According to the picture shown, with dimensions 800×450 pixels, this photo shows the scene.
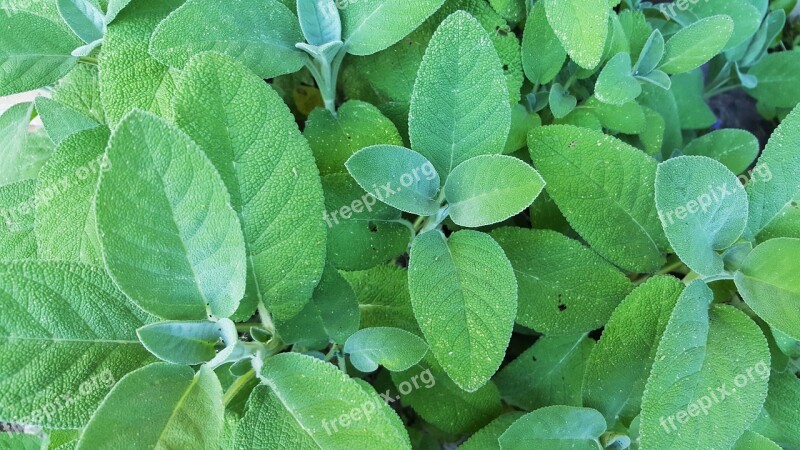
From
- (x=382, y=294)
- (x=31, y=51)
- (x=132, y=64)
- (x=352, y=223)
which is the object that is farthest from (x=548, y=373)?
(x=31, y=51)

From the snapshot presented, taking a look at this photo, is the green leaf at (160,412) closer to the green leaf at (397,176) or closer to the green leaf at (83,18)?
the green leaf at (397,176)

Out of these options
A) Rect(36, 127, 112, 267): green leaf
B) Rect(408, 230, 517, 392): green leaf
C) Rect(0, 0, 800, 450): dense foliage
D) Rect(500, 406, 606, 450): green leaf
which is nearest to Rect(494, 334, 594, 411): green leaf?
Rect(0, 0, 800, 450): dense foliage

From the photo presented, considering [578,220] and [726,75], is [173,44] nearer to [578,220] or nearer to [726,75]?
[578,220]

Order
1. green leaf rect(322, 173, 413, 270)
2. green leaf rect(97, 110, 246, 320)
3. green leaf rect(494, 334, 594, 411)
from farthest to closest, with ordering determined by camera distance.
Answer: green leaf rect(494, 334, 594, 411) → green leaf rect(322, 173, 413, 270) → green leaf rect(97, 110, 246, 320)

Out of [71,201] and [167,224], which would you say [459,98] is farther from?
[71,201]

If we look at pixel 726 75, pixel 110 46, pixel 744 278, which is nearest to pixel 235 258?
pixel 110 46

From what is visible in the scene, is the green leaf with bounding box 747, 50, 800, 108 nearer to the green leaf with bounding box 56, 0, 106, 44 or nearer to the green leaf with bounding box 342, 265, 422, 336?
the green leaf with bounding box 342, 265, 422, 336
